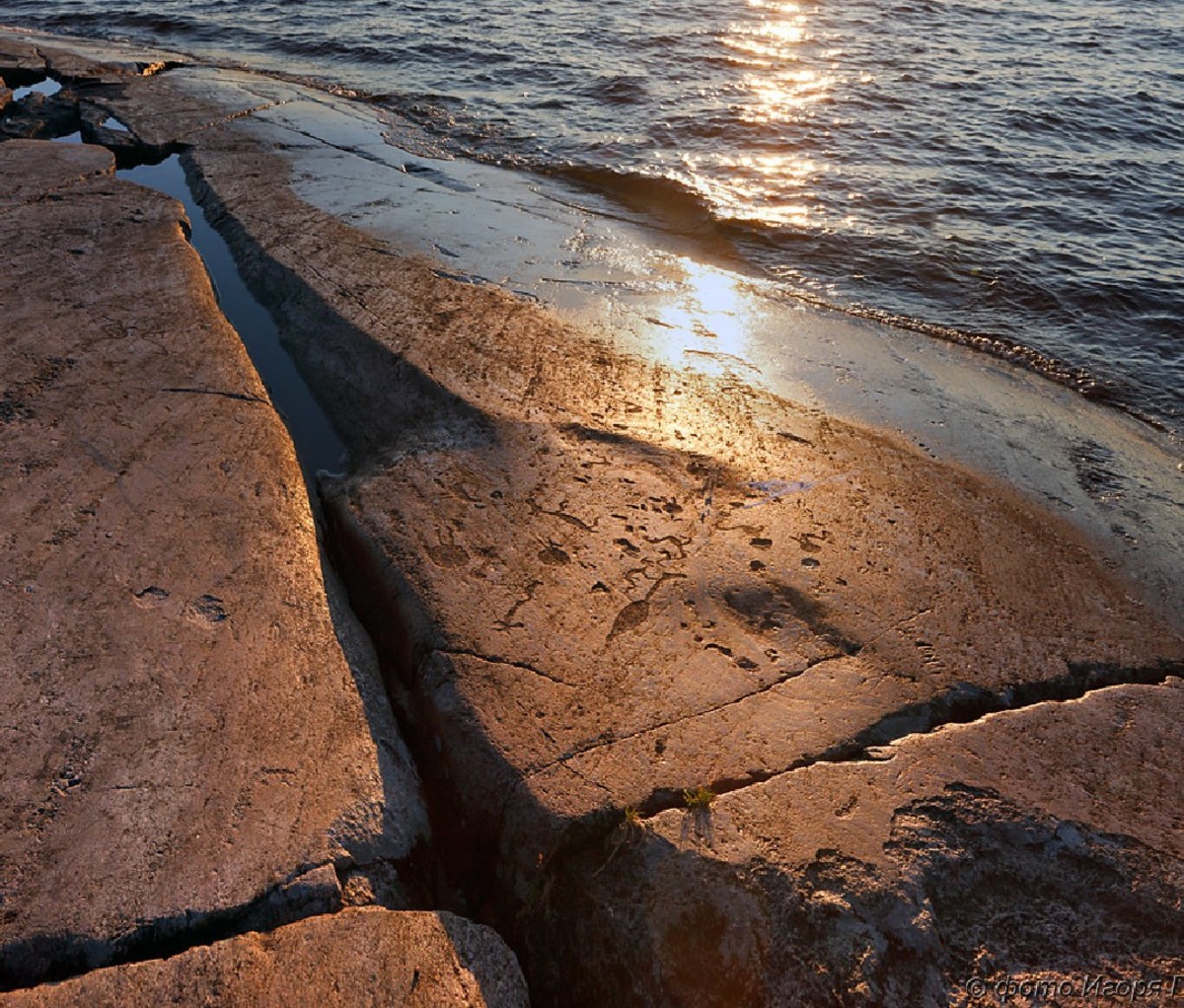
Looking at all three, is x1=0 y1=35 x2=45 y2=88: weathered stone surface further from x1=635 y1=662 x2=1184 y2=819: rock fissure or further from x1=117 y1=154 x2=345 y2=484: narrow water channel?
x1=635 y1=662 x2=1184 y2=819: rock fissure

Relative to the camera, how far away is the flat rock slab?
1862 mm

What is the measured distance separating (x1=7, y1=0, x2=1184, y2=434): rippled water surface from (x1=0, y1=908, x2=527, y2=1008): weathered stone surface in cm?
424

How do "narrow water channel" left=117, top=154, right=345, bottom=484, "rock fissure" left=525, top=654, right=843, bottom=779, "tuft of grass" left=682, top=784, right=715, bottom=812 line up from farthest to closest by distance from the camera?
1. "narrow water channel" left=117, top=154, right=345, bottom=484
2. "rock fissure" left=525, top=654, right=843, bottom=779
3. "tuft of grass" left=682, top=784, right=715, bottom=812

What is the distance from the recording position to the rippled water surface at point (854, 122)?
520cm

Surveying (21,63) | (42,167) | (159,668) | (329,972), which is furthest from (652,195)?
(21,63)

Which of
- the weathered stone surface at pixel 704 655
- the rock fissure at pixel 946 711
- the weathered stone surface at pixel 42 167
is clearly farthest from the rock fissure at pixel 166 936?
the weathered stone surface at pixel 42 167

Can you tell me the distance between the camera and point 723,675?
2.44 meters

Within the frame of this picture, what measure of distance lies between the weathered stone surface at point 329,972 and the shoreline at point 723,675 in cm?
19

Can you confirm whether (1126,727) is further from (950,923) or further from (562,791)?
(562,791)

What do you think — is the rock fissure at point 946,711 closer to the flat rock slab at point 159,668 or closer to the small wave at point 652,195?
the flat rock slab at point 159,668

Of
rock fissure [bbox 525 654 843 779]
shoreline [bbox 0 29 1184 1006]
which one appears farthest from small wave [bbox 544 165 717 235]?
rock fissure [bbox 525 654 843 779]

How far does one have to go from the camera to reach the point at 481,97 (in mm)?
7984

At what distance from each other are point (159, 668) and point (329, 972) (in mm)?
1007

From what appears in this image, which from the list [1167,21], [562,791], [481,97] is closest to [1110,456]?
[562,791]
